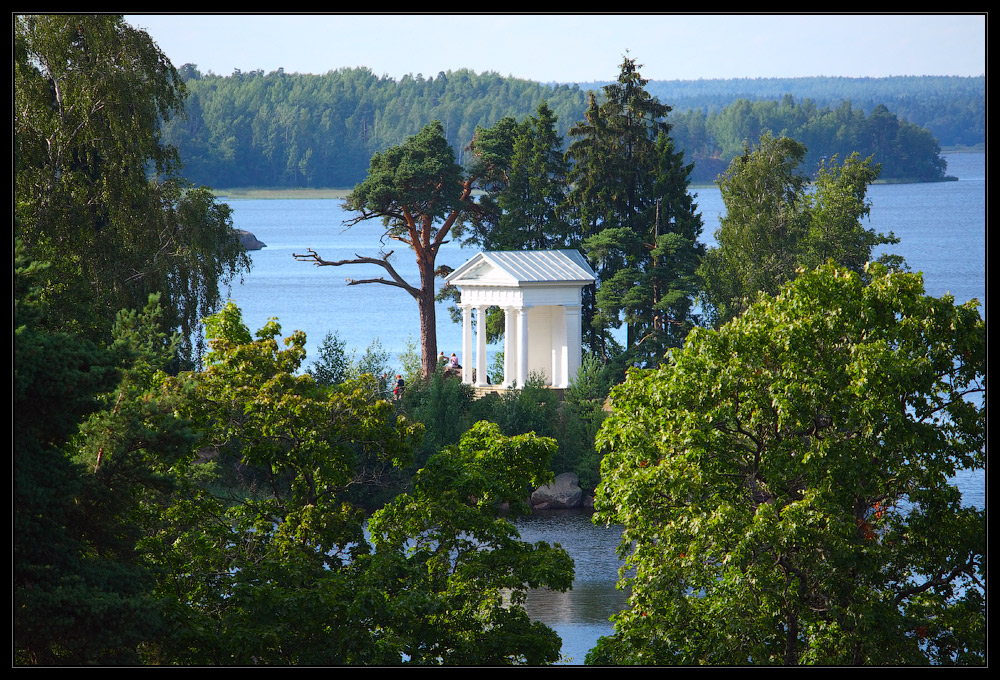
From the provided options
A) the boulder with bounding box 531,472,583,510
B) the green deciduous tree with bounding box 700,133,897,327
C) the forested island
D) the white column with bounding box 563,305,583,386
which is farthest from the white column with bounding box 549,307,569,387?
the forested island

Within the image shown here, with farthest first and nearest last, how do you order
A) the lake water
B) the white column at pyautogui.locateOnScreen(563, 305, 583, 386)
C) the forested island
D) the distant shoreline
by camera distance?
the distant shoreline
the white column at pyautogui.locateOnScreen(563, 305, 583, 386)
the lake water
the forested island

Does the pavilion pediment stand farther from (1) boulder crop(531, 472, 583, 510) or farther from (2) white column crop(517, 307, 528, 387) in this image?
(1) boulder crop(531, 472, 583, 510)

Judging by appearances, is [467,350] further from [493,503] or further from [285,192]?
[285,192]

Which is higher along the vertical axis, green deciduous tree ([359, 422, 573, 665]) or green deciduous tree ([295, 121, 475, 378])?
green deciduous tree ([295, 121, 475, 378])

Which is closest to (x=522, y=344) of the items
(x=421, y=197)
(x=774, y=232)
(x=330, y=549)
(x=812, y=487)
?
(x=421, y=197)

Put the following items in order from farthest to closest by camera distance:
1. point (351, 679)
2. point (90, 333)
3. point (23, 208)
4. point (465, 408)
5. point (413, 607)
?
point (465, 408), point (23, 208), point (90, 333), point (413, 607), point (351, 679)

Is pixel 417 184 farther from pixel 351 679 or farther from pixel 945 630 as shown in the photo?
pixel 351 679

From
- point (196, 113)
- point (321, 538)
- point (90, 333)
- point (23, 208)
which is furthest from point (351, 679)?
point (196, 113)

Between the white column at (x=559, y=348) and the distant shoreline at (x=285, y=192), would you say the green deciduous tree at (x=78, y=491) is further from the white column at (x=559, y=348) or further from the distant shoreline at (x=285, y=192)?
the distant shoreline at (x=285, y=192)
